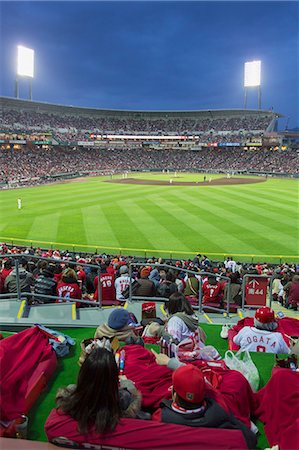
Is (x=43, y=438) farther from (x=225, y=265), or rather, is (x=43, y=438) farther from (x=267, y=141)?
(x=267, y=141)

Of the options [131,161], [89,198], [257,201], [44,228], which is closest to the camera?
[44,228]

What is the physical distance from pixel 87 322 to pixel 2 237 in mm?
19127

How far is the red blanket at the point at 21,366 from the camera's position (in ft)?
13.1

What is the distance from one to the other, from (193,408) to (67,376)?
2345 mm

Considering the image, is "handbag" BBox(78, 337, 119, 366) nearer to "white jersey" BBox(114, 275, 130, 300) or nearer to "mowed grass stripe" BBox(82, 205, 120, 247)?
"white jersey" BBox(114, 275, 130, 300)

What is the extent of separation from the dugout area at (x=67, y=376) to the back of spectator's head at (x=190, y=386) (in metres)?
1.20

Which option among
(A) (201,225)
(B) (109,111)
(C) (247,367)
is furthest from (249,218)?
(B) (109,111)

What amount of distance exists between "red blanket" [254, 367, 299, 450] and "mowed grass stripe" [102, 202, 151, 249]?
18.0 meters

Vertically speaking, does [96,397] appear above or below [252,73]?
below

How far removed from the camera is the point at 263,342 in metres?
5.90

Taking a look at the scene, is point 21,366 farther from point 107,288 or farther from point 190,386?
point 107,288

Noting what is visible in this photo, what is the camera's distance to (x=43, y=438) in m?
3.90

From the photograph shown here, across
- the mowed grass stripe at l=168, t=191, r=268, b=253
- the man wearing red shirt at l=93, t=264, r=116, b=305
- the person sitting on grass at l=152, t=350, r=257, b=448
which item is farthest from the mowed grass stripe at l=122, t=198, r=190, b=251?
the person sitting on grass at l=152, t=350, r=257, b=448

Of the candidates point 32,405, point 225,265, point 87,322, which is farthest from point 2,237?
point 32,405
